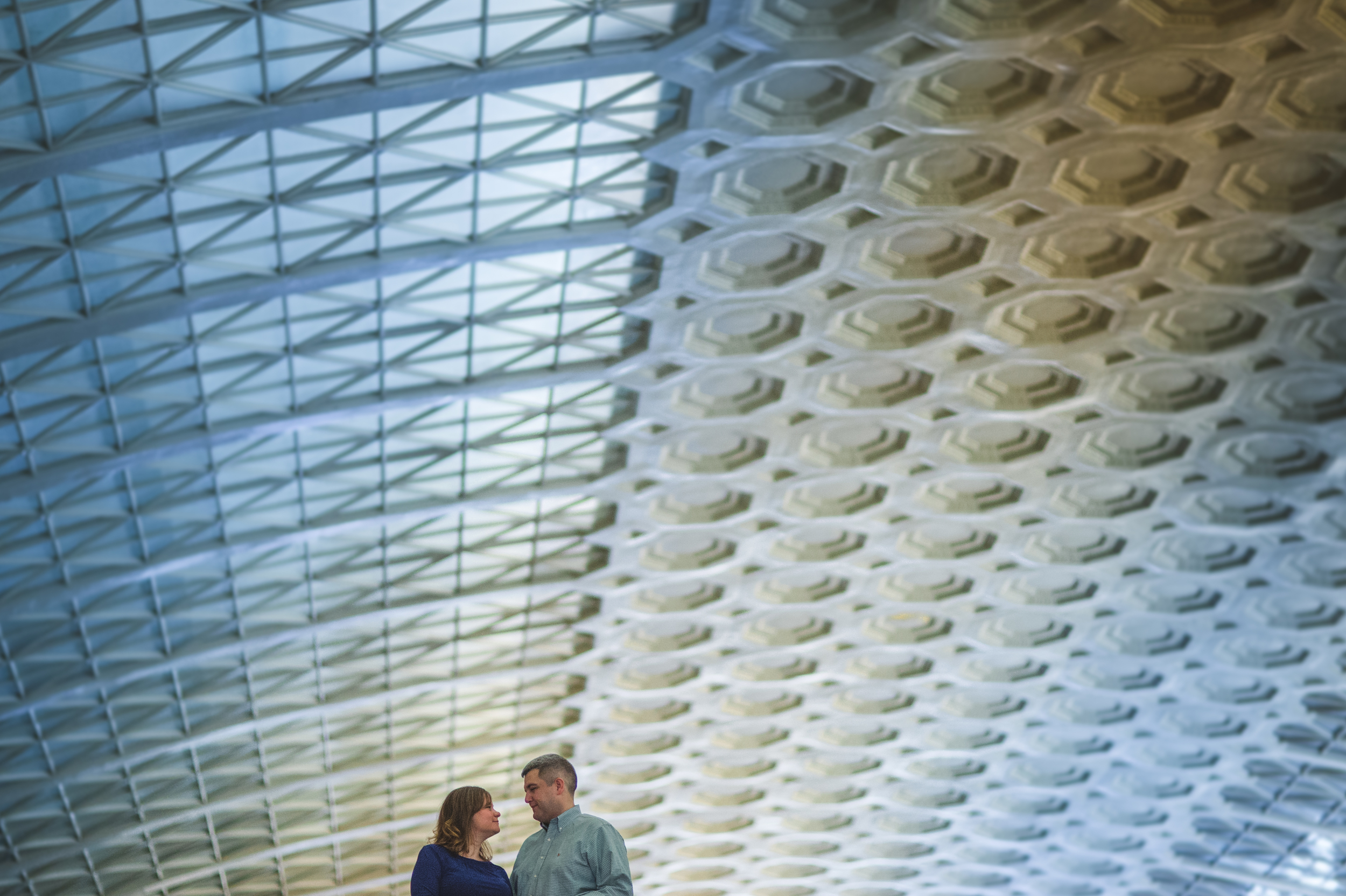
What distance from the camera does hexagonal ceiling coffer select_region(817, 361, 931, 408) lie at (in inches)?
1526

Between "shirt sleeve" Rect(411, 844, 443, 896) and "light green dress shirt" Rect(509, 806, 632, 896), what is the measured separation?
672 millimetres

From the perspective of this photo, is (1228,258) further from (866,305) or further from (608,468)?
(608,468)

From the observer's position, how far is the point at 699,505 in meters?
45.5

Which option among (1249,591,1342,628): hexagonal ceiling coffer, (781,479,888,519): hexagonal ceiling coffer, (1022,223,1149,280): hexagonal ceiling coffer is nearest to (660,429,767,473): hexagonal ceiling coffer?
(781,479,888,519): hexagonal ceiling coffer

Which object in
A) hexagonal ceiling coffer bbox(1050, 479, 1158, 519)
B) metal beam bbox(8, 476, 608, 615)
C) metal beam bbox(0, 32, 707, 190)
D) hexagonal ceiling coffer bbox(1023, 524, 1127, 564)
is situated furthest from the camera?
hexagonal ceiling coffer bbox(1023, 524, 1127, 564)

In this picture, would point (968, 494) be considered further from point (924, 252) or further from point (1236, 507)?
point (924, 252)

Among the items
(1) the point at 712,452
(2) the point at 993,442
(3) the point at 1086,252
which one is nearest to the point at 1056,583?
(2) the point at 993,442

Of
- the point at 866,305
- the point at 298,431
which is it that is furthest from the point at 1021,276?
the point at 298,431

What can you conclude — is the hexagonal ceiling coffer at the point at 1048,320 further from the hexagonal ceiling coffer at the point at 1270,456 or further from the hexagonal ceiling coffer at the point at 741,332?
the hexagonal ceiling coffer at the point at 1270,456

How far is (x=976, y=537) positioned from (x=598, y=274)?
65.2 feet

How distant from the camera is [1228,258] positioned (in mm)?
34156

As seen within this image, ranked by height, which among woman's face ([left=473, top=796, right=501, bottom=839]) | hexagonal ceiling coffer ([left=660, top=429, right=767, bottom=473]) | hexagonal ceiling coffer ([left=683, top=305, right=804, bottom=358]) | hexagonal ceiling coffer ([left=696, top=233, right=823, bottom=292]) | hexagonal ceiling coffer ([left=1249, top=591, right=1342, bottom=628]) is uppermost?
woman's face ([left=473, top=796, right=501, bottom=839])

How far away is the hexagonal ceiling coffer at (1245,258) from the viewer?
109 feet

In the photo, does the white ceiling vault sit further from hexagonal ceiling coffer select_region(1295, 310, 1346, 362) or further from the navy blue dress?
the navy blue dress
